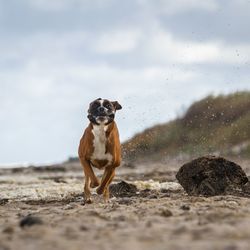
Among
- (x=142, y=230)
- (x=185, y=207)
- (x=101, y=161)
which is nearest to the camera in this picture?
(x=142, y=230)

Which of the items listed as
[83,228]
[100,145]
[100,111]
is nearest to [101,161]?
[100,145]

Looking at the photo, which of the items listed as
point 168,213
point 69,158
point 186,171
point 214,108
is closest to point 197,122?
point 214,108

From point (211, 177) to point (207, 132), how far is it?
35912mm

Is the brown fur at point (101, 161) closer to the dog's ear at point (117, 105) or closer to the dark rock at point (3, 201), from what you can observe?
the dog's ear at point (117, 105)

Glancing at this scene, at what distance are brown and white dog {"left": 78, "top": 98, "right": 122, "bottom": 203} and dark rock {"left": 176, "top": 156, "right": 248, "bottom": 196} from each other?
140 cm

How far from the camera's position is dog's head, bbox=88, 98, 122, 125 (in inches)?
455

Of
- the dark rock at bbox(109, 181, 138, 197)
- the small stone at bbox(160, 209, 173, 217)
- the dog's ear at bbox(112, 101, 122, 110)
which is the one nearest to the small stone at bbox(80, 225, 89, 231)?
the small stone at bbox(160, 209, 173, 217)

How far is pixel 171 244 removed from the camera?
5.46 m

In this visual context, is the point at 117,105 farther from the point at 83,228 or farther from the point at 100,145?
the point at 83,228

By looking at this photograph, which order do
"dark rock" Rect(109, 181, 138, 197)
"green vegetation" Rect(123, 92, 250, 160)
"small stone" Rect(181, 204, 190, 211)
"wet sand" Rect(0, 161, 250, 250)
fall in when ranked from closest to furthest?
"wet sand" Rect(0, 161, 250, 250) → "small stone" Rect(181, 204, 190, 211) → "dark rock" Rect(109, 181, 138, 197) → "green vegetation" Rect(123, 92, 250, 160)

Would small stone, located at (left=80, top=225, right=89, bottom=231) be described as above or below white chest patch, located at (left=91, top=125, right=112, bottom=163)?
below

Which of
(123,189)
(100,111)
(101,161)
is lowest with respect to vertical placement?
(123,189)

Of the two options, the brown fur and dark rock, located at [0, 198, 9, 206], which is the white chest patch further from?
dark rock, located at [0, 198, 9, 206]

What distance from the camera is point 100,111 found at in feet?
37.9
